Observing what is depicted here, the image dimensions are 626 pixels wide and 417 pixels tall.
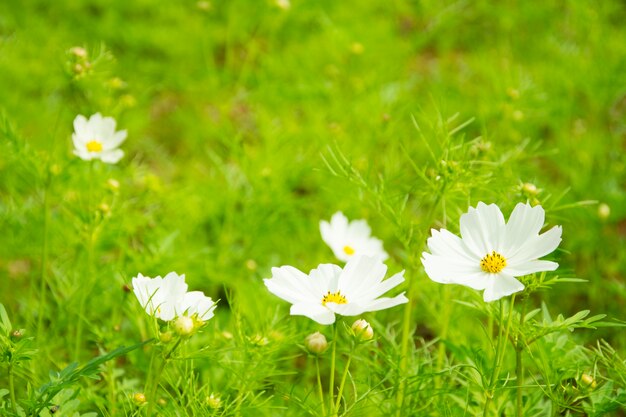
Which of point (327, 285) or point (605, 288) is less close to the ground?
point (327, 285)

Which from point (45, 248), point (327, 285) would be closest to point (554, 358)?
point (327, 285)

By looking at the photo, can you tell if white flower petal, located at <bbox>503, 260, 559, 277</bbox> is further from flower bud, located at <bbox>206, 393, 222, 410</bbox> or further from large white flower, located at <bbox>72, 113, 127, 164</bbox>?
large white flower, located at <bbox>72, 113, 127, 164</bbox>

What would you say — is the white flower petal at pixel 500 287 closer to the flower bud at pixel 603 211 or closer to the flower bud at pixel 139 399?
the flower bud at pixel 139 399

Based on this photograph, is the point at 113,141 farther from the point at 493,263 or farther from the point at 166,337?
the point at 493,263

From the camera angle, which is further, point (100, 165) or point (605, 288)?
point (605, 288)

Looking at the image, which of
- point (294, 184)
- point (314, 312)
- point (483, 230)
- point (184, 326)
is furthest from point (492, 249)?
point (294, 184)

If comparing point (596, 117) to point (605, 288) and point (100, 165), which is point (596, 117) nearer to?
point (605, 288)
